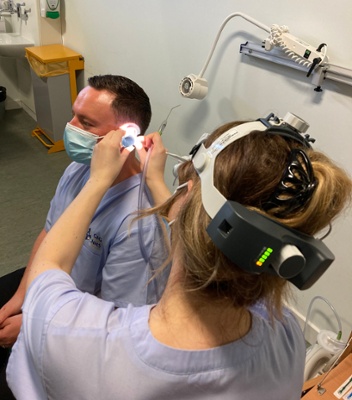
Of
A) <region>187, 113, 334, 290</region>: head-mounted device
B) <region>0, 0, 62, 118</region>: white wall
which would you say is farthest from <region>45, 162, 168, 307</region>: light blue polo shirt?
<region>0, 0, 62, 118</region>: white wall

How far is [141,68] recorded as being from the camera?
257cm

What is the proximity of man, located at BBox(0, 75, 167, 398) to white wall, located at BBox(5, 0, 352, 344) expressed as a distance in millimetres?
731

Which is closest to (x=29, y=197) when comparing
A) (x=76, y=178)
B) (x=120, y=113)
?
(x=76, y=178)

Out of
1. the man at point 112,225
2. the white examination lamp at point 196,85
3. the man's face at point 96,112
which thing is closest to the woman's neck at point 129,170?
the man at point 112,225

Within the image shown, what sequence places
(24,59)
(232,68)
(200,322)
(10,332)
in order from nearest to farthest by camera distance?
(200,322), (10,332), (232,68), (24,59)

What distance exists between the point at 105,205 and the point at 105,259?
190 mm

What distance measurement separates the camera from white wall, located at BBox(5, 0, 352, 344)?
1555mm

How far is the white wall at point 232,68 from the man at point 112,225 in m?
0.73

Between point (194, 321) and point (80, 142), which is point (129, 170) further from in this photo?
point (194, 321)

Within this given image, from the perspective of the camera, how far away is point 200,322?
639 mm

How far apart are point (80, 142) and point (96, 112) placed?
13 cm

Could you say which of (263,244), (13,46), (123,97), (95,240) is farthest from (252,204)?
(13,46)

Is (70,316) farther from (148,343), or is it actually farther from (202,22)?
(202,22)

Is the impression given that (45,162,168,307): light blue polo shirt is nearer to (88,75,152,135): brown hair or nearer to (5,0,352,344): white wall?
(88,75,152,135): brown hair
